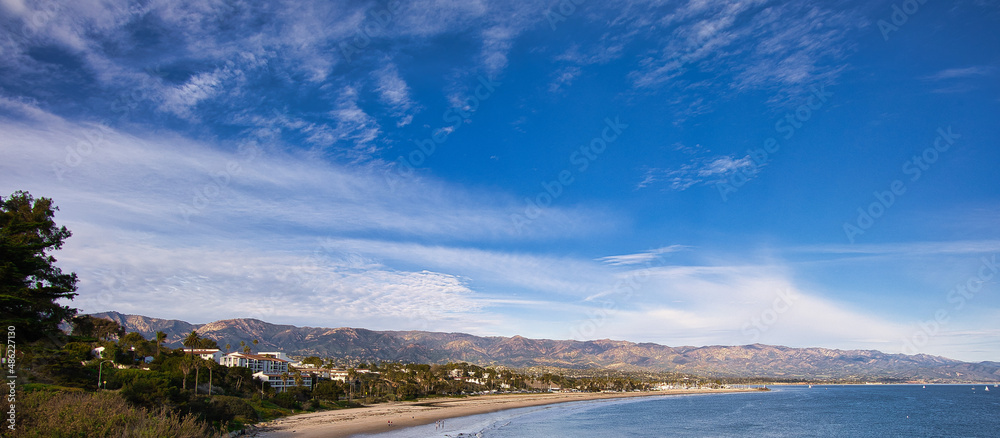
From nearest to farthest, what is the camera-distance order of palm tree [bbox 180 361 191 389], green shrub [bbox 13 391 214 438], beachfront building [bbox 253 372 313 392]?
1. green shrub [bbox 13 391 214 438]
2. palm tree [bbox 180 361 191 389]
3. beachfront building [bbox 253 372 313 392]

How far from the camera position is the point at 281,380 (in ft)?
285

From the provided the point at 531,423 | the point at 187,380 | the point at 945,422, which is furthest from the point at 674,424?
the point at 187,380

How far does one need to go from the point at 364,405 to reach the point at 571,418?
1395 inches

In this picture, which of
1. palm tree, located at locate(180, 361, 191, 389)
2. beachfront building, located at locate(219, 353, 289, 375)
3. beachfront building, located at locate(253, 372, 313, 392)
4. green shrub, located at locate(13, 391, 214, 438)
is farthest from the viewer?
beachfront building, located at locate(219, 353, 289, 375)

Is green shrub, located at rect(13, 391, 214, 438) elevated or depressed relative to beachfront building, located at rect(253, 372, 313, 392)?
elevated

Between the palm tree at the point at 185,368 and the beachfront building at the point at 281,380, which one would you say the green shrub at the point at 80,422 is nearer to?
the palm tree at the point at 185,368

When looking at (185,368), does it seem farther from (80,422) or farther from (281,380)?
(80,422)

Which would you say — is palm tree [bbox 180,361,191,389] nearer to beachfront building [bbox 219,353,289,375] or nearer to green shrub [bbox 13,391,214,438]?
beachfront building [bbox 219,353,289,375]

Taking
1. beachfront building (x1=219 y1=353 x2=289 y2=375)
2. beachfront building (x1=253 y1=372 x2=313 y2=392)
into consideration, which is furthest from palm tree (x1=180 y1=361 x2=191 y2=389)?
beachfront building (x1=219 y1=353 x2=289 y2=375)

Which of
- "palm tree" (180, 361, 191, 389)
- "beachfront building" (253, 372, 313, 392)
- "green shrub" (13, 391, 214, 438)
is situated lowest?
"beachfront building" (253, 372, 313, 392)

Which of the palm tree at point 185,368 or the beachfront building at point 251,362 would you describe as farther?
the beachfront building at point 251,362

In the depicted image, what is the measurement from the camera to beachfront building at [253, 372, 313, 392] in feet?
269

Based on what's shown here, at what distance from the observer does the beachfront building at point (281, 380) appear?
81.9 meters

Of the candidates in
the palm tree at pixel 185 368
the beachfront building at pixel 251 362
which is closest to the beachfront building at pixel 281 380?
the beachfront building at pixel 251 362
